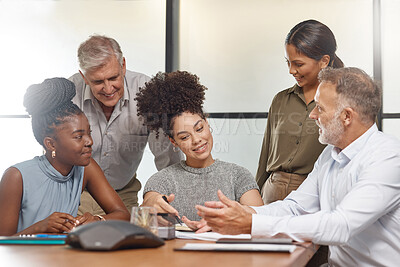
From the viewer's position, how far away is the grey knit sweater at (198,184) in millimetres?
2125

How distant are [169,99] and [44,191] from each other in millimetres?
678

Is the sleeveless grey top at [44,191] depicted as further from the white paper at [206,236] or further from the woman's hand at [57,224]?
the white paper at [206,236]

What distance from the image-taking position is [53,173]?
79.7 inches

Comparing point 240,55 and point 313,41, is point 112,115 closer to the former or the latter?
point 313,41

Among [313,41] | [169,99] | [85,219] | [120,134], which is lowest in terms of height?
[85,219]

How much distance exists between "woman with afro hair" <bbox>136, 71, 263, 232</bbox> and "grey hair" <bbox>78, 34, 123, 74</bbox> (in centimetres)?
40

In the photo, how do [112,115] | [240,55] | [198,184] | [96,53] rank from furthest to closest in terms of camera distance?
[240,55] < [112,115] < [96,53] < [198,184]

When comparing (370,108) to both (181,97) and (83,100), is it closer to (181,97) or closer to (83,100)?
(181,97)

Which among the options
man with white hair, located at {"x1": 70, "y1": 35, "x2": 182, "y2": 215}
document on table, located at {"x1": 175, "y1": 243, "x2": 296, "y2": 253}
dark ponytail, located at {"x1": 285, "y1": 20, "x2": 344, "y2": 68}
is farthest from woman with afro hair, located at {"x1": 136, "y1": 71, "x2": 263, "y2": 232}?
document on table, located at {"x1": 175, "y1": 243, "x2": 296, "y2": 253}

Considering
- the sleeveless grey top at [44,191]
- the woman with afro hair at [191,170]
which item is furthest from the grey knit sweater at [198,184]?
the sleeveless grey top at [44,191]

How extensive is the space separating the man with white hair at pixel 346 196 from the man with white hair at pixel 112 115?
1068 mm

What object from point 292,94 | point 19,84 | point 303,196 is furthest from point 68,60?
point 303,196

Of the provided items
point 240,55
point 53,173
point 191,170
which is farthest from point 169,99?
point 240,55

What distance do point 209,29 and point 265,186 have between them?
1.66 m
